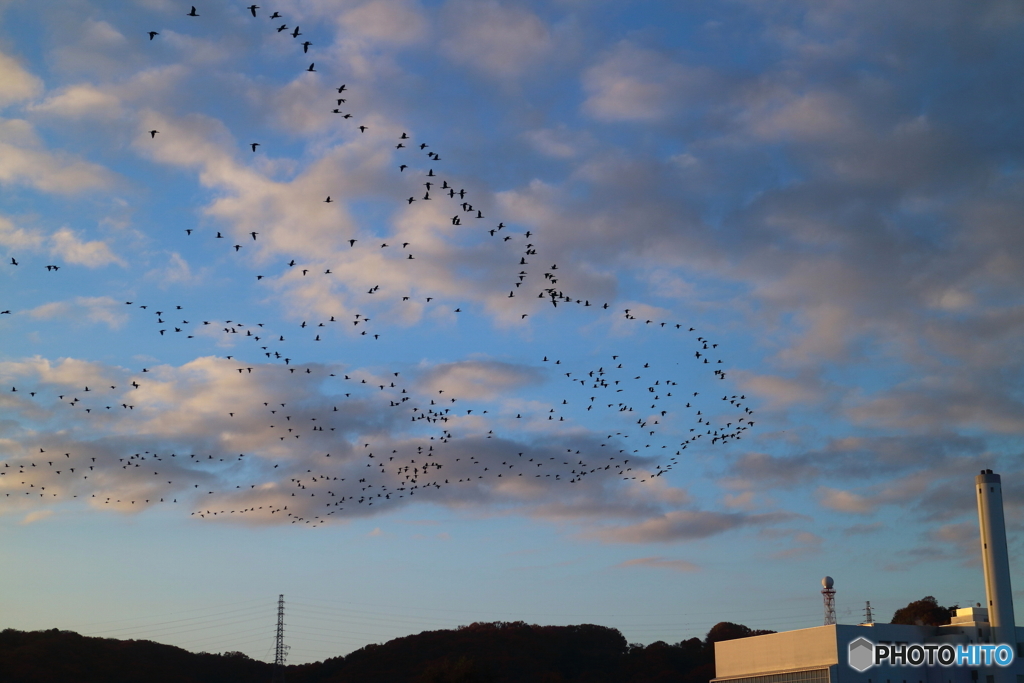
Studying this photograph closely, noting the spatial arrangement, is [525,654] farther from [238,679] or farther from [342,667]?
[238,679]

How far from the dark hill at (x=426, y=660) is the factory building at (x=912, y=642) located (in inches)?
1708

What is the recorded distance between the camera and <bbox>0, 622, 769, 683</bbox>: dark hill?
13638cm

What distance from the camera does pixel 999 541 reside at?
10431 centimetres

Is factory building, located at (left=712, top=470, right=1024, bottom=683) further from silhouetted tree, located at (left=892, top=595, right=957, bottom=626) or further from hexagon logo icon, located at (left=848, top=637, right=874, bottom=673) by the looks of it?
silhouetted tree, located at (left=892, top=595, right=957, bottom=626)

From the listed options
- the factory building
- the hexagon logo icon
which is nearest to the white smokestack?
the factory building

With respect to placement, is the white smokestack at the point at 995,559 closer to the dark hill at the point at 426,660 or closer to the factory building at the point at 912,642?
the factory building at the point at 912,642

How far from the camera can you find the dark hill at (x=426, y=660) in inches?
5369

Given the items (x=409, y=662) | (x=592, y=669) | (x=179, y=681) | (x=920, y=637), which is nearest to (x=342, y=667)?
(x=409, y=662)

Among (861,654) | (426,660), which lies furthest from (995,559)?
(426,660)

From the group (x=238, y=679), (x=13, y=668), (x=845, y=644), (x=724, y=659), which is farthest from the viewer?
(x=238, y=679)

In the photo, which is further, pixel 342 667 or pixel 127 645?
pixel 342 667

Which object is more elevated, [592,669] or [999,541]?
[999,541]

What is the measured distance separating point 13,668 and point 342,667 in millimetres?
49064

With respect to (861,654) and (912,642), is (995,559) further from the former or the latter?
(861,654)
